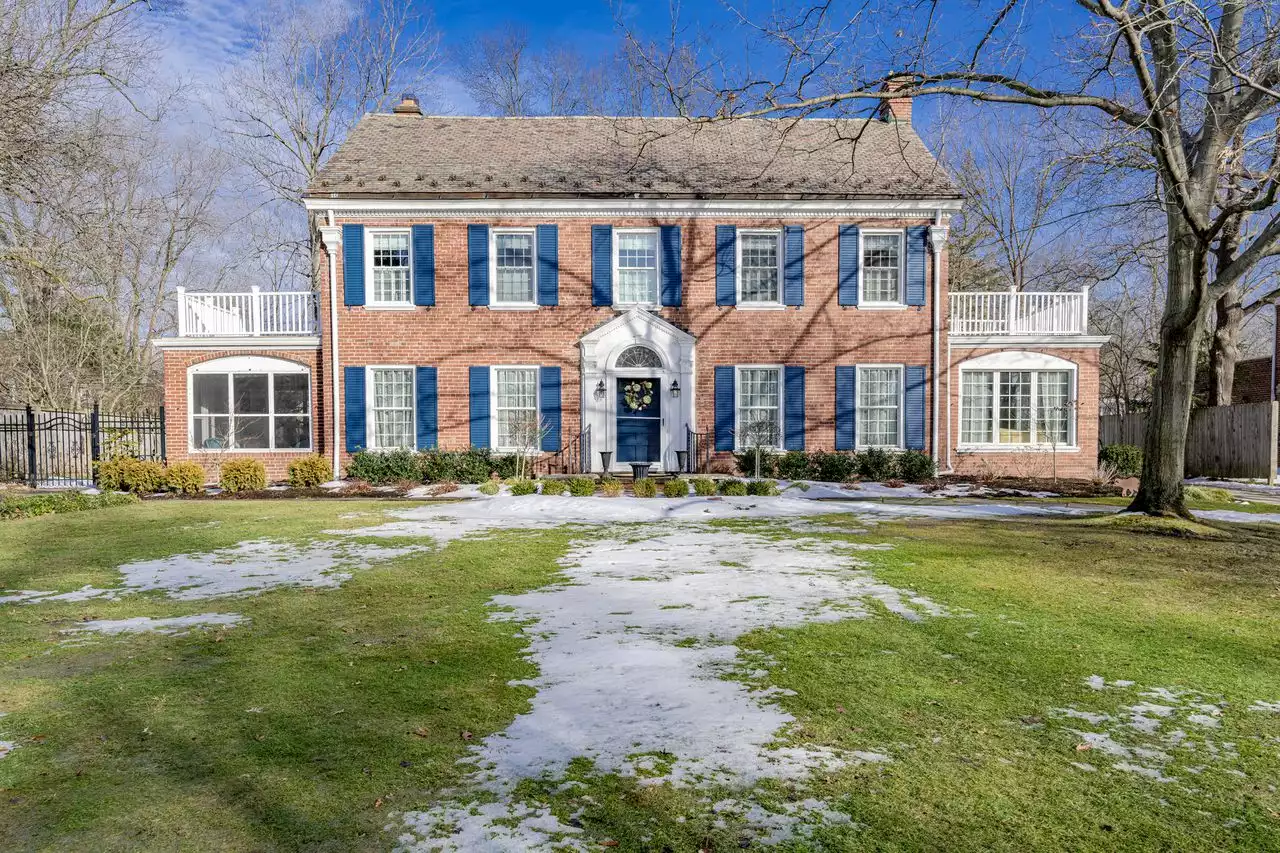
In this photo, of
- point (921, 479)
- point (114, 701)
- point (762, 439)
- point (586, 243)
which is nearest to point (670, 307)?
point (586, 243)

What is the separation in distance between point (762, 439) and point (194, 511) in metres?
11.2

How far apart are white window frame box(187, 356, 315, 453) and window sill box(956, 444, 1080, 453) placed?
15368 mm

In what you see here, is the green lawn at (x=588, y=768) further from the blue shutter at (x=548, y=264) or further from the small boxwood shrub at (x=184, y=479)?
the blue shutter at (x=548, y=264)

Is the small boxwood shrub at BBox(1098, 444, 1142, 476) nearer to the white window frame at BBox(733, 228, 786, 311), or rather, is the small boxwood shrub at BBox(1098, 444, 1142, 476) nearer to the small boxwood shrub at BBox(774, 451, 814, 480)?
the small boxwood shrub at BBox(774, 451, 814, 480)

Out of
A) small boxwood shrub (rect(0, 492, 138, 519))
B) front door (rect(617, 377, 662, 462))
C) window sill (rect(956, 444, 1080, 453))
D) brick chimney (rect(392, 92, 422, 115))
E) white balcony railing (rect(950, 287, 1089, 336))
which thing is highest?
brick chimney (rect(392, 92, 422, 115))

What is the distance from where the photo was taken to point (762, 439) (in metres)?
17.4

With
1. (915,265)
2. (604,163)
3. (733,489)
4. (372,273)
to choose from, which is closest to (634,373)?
Answer: (733,489)

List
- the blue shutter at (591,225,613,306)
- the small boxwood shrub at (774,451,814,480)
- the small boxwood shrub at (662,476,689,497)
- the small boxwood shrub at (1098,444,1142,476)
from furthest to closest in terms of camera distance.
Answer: the small boxwood shrub at (1098,444,1142,476), the blue shutter at (591,225,613,306), the small boxwood shrub at (774,451,814,480), the small boxwood shrub at (662,476,689,497)

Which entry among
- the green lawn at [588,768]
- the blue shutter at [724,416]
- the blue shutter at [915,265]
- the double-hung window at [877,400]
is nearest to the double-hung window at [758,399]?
the blue shutter at [724,416]

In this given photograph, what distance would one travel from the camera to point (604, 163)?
1859 centimetres

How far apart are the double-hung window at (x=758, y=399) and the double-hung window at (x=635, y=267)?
2863 mm

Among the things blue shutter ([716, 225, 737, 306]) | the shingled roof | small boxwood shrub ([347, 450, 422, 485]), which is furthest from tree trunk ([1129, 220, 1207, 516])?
small boxwood shrub ([347, 450, 422, 485])

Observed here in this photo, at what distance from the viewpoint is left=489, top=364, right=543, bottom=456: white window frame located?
17.6 meters

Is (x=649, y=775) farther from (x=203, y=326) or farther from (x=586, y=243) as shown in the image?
(x=203, y=326)
